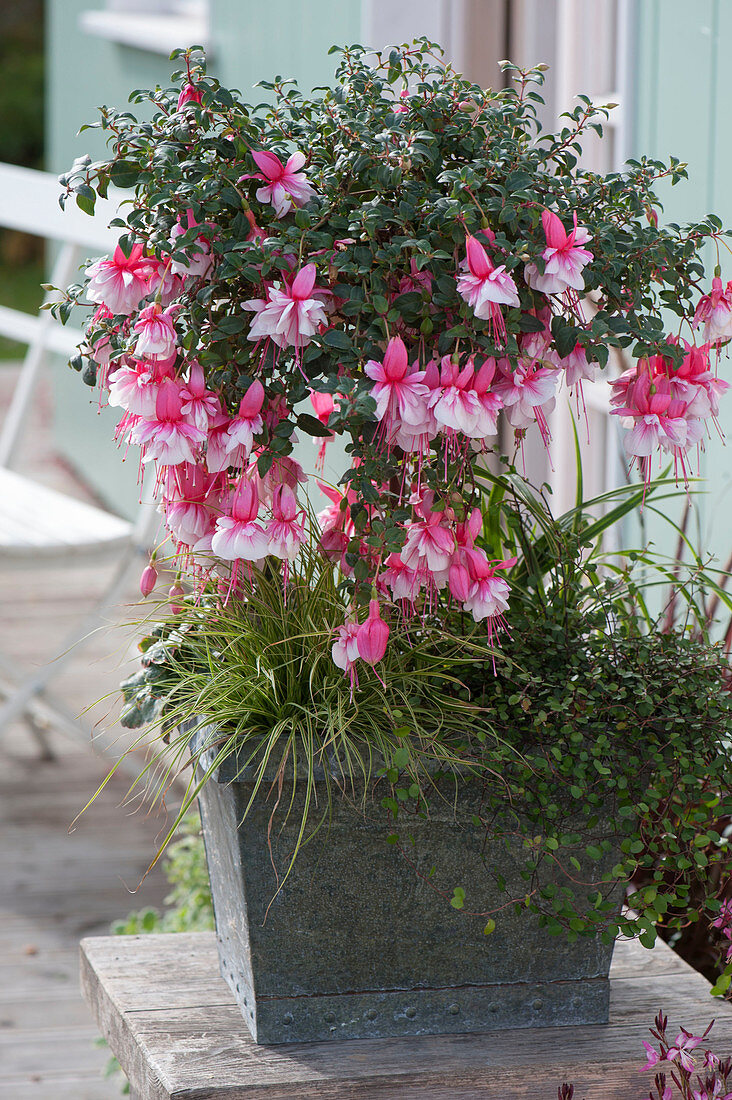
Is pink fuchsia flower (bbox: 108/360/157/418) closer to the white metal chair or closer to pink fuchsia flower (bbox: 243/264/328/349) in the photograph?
pink fuchsia flower (bbox: 243/264/328/349)

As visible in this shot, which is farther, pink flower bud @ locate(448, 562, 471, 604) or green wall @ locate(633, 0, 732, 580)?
green wall @ locate(633, 0, 732, 580)

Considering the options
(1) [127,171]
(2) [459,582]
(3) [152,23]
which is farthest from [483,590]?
(3) [152,23]

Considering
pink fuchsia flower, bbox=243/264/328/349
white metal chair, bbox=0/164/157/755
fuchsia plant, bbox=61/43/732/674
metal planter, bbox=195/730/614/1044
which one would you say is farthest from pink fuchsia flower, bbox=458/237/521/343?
white metal chair, bbox=0/164/157/755

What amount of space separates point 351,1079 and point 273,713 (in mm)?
328

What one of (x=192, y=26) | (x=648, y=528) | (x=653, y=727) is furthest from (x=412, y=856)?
(x=192, y=26)

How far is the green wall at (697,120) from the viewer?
182 cm

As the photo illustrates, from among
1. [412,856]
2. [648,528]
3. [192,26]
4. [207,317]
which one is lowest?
[412,856]

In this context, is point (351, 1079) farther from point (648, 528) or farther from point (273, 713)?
point (648, 528)

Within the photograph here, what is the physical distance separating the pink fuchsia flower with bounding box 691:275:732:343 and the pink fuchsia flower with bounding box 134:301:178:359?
1.46 ft

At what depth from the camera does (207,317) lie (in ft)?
3.75

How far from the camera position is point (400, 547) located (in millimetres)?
1089

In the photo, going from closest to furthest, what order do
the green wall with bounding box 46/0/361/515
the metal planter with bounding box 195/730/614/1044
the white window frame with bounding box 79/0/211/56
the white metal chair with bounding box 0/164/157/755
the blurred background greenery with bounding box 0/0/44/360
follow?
1. the metal planter with bounding box 195/730/614/1044
2. the white metal chair with bounding box 0/164/157/755
3. the green wall with bounding box 46/0/361/515
4. the white window frame with bounding box 79/0/211/56
5. the blurred background greenery with bounding box 0/0/44/360

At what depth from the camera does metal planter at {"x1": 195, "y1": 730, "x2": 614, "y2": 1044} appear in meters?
1.23

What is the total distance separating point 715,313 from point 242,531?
0.45 m
